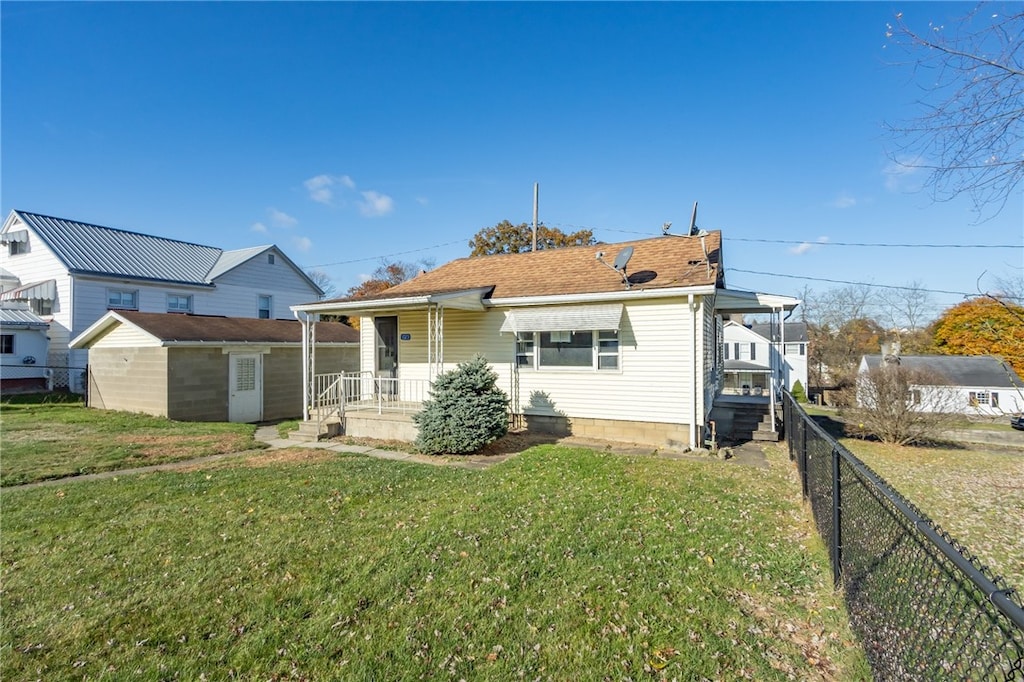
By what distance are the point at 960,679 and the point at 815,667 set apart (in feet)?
3.15

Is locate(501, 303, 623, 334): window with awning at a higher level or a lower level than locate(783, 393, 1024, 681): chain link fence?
higher

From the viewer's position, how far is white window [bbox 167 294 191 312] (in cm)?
2280

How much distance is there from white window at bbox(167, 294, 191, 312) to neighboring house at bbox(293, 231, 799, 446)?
1515 cm

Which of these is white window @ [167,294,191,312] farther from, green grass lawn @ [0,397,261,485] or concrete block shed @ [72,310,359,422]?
green grass lawn @ [0,397,261,485]

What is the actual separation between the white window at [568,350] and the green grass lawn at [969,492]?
580 centimetres

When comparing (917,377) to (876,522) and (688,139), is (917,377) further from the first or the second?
(876,522)

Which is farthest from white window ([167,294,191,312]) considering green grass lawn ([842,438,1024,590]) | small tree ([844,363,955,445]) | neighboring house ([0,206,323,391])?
small tree ([844,363,955,445])

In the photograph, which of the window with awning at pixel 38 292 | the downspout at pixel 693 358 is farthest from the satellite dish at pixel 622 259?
the window with awning at pixel 38 292

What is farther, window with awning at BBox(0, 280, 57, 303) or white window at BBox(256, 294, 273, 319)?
white window at BBox(256, 294, 273, 319)

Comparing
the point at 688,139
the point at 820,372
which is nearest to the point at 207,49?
the point at 688,139

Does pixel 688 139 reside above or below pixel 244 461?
above

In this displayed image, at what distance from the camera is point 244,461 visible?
29.3ft

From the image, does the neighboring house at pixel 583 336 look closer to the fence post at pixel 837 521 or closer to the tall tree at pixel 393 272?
the fence post at pixel 837 521

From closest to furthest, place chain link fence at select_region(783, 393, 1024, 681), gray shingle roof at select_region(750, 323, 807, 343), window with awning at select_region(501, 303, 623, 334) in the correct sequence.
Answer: chain link fence at select_region(783, 393, 1024, 681) < window with awning at select_region(501, 303, 623, 334) < gray shingle roof at select_region(750, 323, 807, 343)
